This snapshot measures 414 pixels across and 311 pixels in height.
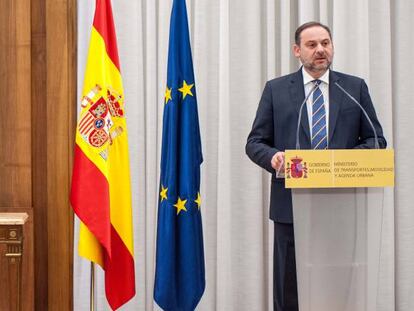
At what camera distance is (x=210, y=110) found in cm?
343

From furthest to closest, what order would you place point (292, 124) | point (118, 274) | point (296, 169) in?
1. point (118, 274)
2. point (292, 124)
3. point (296, 169)

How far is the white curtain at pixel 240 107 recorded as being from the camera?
338 centimetres

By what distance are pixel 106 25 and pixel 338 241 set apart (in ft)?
5.36

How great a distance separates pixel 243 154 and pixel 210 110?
36 cm

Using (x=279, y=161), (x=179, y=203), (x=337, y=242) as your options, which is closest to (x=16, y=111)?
(x=179, y=203)

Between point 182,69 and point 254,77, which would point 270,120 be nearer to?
point 182,69

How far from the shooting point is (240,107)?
3.43m

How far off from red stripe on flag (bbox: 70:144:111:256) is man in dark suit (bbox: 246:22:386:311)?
0.76 metres

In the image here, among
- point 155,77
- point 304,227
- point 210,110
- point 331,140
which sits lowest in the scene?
point 304,227

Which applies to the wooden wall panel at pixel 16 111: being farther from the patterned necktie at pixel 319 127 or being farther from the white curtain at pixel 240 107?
the patterned necktie at pixel 319 127

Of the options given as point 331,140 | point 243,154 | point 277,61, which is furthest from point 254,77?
point 331,140

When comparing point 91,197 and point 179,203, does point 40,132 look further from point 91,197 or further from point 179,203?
point 179,203

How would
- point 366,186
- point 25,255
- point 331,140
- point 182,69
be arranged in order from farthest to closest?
1. point 25,255
2. point 182,69
3. point 331,140
4. point 366,186

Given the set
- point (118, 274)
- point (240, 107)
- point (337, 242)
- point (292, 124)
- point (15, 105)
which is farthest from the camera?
point (240, 107)
